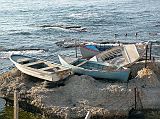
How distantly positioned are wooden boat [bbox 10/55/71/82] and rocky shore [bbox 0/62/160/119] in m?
0.47

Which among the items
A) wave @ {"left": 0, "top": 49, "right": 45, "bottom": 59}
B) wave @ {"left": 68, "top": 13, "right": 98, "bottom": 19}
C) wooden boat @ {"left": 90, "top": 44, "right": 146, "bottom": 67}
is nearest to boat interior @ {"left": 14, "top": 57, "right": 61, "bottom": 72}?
wooden boat @ {"left": 90, "top": 44, "right": 146, "bottom": 67}

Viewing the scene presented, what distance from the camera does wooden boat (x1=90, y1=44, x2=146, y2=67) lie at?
1223 inches

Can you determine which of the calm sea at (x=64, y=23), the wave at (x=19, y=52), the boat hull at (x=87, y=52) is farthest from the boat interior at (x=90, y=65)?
the wave at (x=19, y=52)

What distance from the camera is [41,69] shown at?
28594 millimetres

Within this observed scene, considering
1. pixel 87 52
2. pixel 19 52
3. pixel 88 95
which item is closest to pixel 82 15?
pixel 19 52

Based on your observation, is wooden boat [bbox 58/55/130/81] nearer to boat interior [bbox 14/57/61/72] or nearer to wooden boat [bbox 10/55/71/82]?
wooden boat [bbox 10/55/71/82]

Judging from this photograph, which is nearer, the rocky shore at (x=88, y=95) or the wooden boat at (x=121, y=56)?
the rocky shore at (x=88, y=95)

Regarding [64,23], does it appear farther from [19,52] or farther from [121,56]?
[121,56]

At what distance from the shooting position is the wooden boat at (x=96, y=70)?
27391 millimetres

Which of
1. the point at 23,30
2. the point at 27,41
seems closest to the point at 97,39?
the point at 27,41

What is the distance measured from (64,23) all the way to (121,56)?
29.7m

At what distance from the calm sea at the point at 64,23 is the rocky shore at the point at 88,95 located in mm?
9769

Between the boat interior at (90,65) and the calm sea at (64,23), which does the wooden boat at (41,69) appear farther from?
the calm sea at (64,23)

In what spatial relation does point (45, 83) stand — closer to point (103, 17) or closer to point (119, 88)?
point (119, 88)
